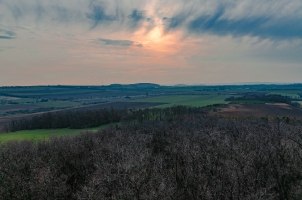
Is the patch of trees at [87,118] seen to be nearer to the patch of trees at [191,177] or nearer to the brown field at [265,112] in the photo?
the brown field at [265,112]

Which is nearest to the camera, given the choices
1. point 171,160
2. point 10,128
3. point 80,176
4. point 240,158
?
point 240,158

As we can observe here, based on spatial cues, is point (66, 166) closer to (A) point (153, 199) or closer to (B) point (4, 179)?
(B) point (4, 179)

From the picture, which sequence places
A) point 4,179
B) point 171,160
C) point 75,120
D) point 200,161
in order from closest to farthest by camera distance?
point 4,179 → point 200,161 → point 171,160 → point 75,120

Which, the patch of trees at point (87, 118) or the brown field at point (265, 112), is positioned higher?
the brown field at point (265, 112)

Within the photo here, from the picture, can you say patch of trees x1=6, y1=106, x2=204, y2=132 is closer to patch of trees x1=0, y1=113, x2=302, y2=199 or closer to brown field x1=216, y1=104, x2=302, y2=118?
brown field x1=216, y1=104, x2=302, y2=118

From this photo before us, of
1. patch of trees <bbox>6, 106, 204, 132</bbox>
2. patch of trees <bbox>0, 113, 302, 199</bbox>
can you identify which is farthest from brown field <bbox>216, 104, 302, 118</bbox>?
patch of trees <bbox>0, 113, 302, 199</bbox>

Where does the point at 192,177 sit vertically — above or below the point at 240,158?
below

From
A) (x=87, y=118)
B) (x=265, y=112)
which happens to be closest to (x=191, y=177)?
(x=265, y=112)

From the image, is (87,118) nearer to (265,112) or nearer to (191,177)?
(265,112)

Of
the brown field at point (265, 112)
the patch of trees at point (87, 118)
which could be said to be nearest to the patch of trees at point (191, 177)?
the brown field at point (265, 112)

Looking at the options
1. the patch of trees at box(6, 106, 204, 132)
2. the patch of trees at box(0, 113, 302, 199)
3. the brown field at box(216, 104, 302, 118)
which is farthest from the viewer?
the patch of trees at box(6, 106, 204, 132)

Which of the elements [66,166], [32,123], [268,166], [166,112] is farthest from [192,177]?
[32,123]
